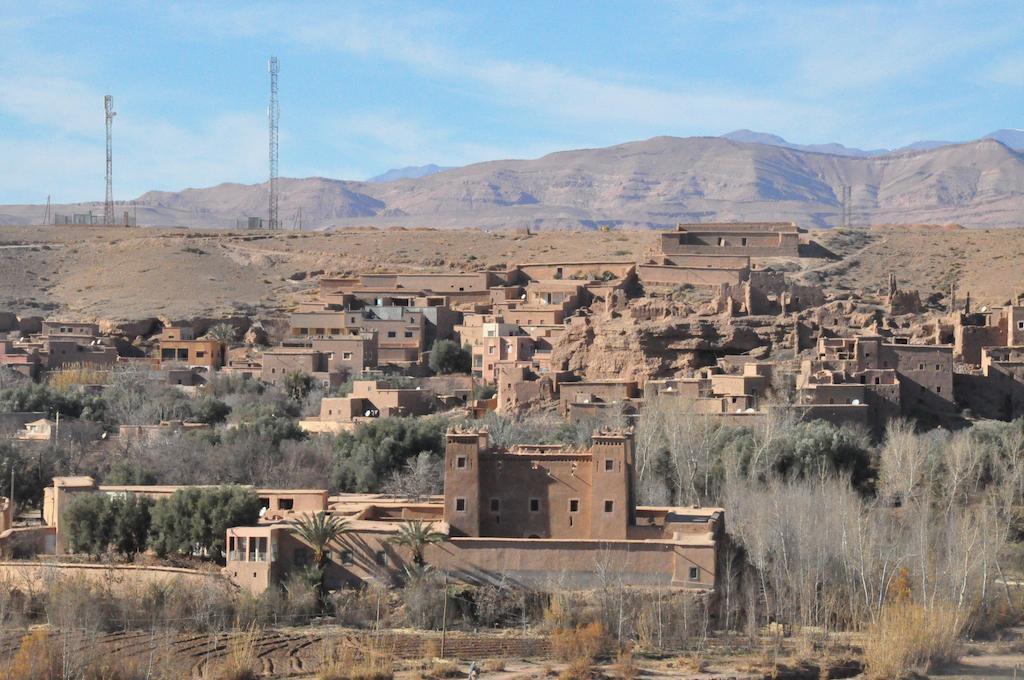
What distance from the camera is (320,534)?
2995 cm

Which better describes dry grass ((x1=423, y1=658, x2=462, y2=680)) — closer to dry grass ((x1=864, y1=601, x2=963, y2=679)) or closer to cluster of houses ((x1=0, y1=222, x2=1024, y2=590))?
cluster of houses ((x1=0, y1=222, x2=1024, y2=590))

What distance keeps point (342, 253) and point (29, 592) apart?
47137 millimetres

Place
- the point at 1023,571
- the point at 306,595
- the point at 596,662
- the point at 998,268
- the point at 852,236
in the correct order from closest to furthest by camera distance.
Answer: the point at 596,662 → the point at 306,595 → the point at 1023,571 → the point at 998,268 → the point at 852,236

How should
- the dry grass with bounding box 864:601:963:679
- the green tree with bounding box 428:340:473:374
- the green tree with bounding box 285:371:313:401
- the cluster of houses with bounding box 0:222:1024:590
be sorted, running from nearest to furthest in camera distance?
the dry grass with bounding box 864:601:963:679 < the cluster of houses with bounding box 0:222:1024:590 < the green tree with bounding box 285:371:313:401 < the green tree with bounding box 428:340:473:374

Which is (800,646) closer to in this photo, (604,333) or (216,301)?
(604,333)

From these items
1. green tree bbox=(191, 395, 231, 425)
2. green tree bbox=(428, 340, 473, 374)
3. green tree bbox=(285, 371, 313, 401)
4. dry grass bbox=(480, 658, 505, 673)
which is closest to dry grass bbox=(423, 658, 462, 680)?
dry grass bbox=(480, 658, 505, 673)

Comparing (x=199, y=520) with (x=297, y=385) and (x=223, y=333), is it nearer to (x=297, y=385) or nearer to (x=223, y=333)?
(x=297, y=385)

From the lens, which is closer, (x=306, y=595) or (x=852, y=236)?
(x=306, y=595)

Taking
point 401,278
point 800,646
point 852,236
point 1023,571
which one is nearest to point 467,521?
point 800,646

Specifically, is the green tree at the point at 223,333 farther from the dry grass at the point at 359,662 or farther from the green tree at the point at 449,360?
the dry grass at the point at 359,662

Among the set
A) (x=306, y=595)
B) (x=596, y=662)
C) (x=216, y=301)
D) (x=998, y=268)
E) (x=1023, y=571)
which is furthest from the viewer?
(x=216, y=301)

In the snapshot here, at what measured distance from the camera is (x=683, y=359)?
152 ft

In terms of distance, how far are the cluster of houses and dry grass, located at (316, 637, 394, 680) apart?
2.12 metres

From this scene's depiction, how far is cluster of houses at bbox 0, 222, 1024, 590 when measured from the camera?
30.2 m
